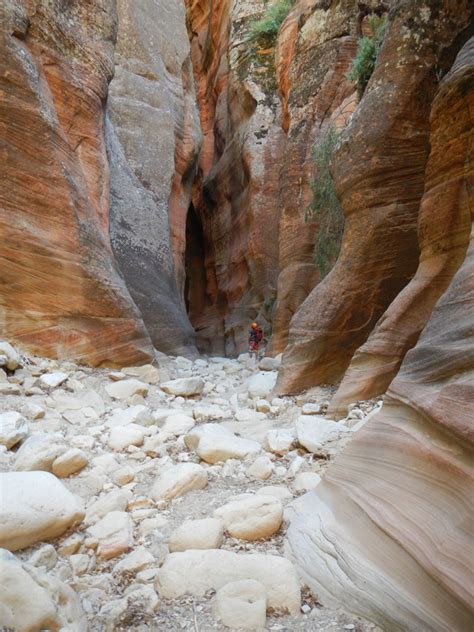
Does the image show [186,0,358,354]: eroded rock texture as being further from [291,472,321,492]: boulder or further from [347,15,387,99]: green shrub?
[291,472,321,492]: boulder

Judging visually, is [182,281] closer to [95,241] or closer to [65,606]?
[95,241]

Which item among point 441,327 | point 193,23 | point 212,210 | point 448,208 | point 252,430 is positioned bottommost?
point 252,430

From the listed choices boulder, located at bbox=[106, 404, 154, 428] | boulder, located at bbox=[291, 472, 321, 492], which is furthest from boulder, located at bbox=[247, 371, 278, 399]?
boulder, located at bbox=[291, 472, 321, 492]

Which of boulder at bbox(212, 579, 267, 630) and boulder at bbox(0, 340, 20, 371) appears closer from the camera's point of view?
boulder at bbox(212, 579, 267, 630)

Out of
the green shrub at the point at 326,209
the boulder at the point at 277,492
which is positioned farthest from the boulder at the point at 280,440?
the green shrub at the point at 326,209

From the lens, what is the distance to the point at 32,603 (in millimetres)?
1551

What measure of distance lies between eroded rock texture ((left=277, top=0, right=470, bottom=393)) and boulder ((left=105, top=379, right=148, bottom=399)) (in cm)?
175

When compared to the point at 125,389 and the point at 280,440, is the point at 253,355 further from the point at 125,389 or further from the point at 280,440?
the point at 280,440

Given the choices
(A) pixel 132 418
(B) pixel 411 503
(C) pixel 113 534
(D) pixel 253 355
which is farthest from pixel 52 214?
(D) pixel 253 355

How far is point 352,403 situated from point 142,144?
402 inches

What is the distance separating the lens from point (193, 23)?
914 inches

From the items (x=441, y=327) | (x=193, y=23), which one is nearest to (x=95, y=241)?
(x=441, y=327)

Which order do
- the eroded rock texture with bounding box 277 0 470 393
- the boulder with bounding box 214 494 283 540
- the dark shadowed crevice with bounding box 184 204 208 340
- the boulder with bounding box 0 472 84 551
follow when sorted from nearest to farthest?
the boulder with bounding box 0 472 84 551 < the boulder with bounding box 214 494 283 540 < the eroded rock texture with bounding box 277 0 470 393 < the dark shadowed crevice with bounding box 184 204 208 340

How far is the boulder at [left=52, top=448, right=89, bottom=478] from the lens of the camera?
2.98 meters
